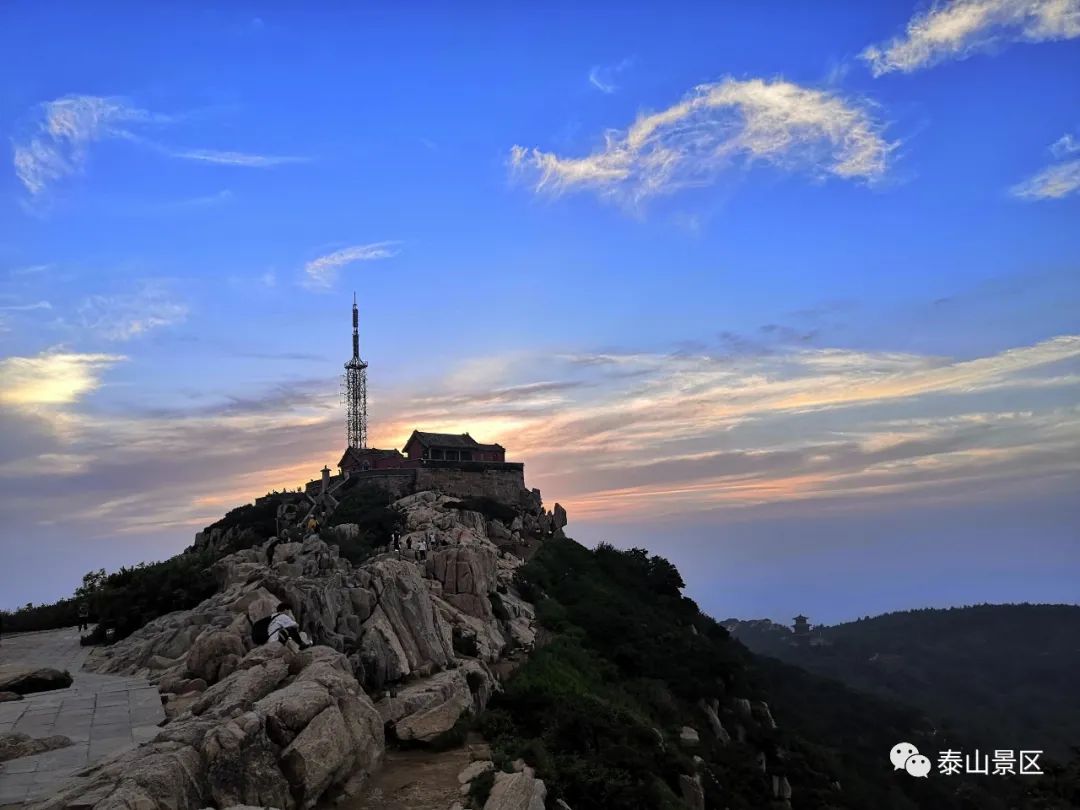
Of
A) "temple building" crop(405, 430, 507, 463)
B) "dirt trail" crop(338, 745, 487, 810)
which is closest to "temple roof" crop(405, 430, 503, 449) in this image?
"temple building" crop(405, 430, 507, 463)

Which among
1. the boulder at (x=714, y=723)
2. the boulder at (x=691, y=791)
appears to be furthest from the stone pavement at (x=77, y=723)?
the boulder at (x=714, y=723)

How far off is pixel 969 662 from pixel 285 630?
127 m

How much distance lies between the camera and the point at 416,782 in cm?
1342

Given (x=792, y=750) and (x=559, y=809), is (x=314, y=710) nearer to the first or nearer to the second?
(x=559, y=809)

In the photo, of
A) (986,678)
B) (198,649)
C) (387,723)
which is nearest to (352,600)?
(198,649)

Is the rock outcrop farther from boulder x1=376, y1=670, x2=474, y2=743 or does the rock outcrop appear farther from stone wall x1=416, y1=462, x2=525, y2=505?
stone wall x1=416, y1=462, x2=525, y2=505

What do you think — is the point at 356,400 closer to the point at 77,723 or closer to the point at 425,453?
the point at 425,453

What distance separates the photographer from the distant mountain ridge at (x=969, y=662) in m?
78.5

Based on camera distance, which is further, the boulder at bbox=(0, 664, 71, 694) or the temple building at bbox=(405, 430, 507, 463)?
the temple building at bbox=(405, 430, 507, 463)

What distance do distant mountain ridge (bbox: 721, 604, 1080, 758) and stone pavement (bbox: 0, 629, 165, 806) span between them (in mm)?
67377

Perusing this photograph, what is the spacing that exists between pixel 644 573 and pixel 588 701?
3502 centimetres

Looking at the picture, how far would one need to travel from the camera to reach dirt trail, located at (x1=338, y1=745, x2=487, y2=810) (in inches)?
494

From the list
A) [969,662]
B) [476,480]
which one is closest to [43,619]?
[476,480]

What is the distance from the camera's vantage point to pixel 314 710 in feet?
41.7
